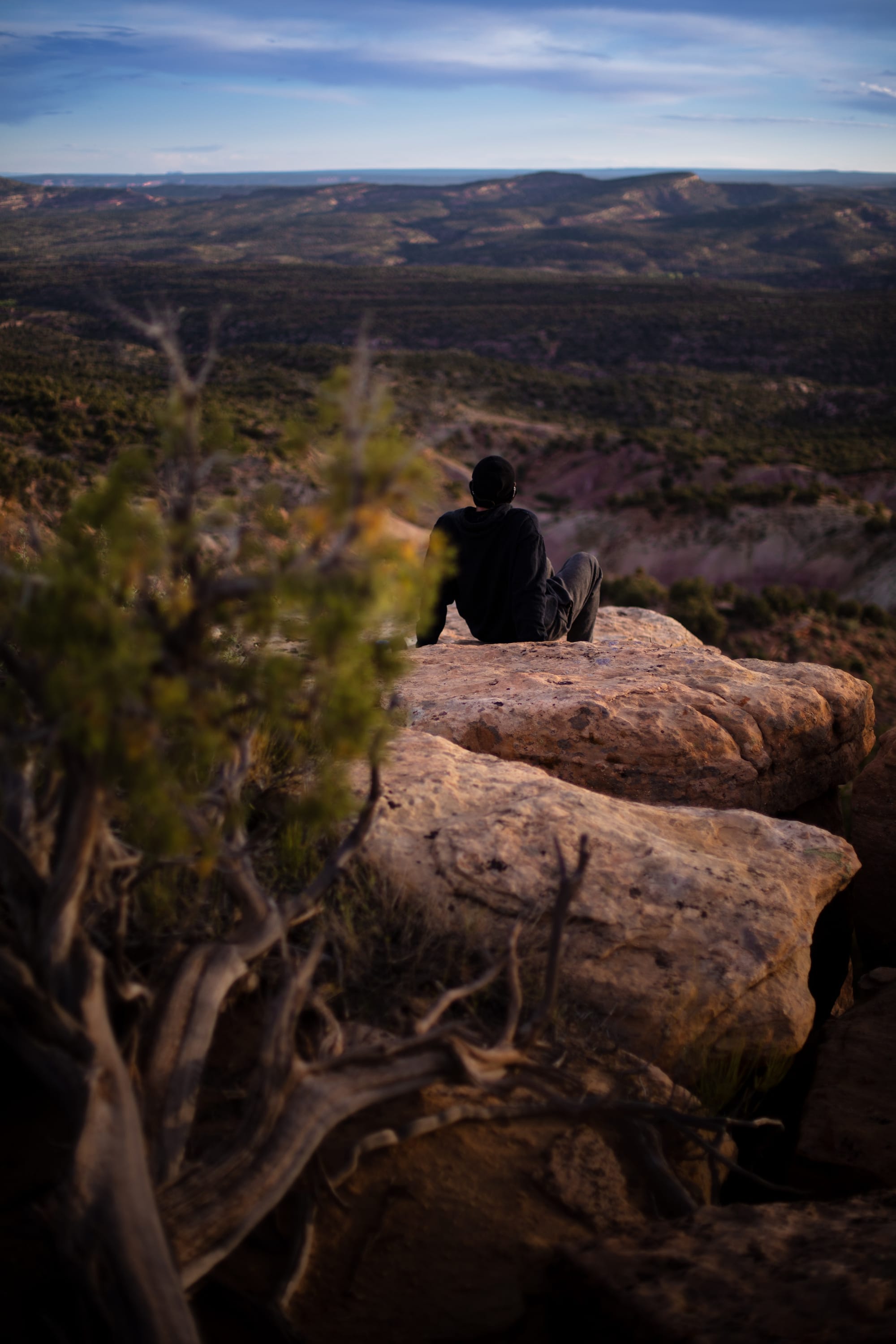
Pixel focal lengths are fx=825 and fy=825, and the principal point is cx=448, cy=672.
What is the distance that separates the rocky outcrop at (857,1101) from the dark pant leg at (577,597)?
9.86 feet

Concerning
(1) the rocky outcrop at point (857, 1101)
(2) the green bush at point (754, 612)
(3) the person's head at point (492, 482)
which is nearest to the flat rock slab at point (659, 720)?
(3) the person's head at point (492, 482)

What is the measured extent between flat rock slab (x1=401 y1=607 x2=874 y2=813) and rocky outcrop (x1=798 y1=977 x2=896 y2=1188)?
1.25 meters

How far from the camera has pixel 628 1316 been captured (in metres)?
1.67

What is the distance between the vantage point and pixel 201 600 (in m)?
1.44

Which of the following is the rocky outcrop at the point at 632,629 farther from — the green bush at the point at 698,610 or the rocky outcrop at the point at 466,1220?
the green bush at the point at 698,610

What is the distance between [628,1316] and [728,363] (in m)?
48.9

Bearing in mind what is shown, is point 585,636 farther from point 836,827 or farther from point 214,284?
point 214,284

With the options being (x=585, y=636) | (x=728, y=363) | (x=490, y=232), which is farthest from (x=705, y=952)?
(x=490, y=232)

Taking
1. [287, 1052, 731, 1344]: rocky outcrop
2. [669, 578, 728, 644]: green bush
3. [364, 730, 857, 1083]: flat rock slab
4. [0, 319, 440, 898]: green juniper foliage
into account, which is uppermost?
[0, 319, 440, 898]: green juniper foliage

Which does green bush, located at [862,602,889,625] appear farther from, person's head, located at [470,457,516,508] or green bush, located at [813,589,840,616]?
person's head, located at [470,457,516,508]

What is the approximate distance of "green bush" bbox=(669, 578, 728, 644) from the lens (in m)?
14.7

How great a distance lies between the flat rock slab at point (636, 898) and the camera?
8.78 ft

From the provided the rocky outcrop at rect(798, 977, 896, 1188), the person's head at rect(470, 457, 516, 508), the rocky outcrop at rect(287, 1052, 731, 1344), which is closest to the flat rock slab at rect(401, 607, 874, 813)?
the person's head at rect(470, 457, 516, 508)

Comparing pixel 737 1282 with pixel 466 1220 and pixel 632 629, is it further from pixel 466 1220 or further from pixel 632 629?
pixel 632 629
